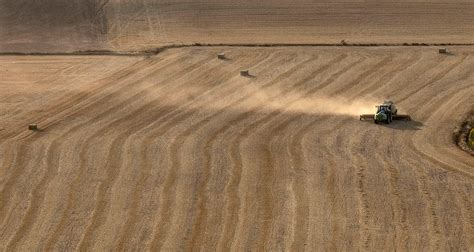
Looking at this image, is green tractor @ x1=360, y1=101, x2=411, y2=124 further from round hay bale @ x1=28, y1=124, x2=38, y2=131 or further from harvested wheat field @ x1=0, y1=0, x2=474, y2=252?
round hay bale @ x1=28, y1=124, x2=38, y2=131

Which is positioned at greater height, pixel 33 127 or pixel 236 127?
pixel 236 127

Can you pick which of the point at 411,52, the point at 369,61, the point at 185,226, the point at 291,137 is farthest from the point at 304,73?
the point at 185,226

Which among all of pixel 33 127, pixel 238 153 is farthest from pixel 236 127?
pixel 33 127

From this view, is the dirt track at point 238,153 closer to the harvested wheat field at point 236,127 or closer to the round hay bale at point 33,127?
the harvested wheat field at point 236,127

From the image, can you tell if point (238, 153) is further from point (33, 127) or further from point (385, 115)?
point (33, 127)

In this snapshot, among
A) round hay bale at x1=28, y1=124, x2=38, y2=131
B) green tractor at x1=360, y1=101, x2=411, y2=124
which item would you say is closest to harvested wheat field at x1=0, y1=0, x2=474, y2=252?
round hay bale at x1=28, y1=124, x2=38, y2=131

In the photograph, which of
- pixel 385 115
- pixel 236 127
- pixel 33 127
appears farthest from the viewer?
pixel 33 127
